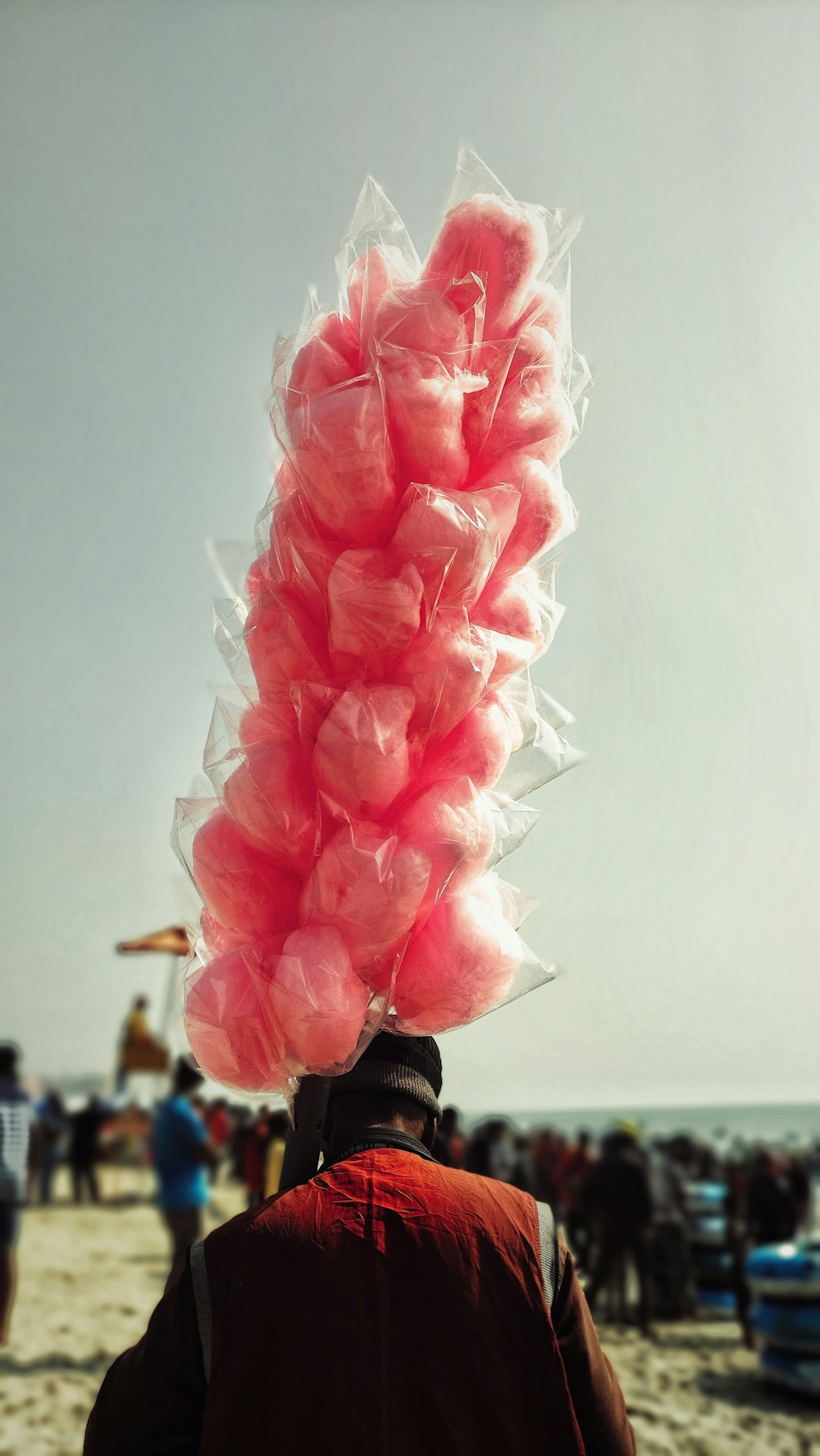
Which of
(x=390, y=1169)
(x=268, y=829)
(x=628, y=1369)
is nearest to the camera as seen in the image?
(x=390, y=1169)

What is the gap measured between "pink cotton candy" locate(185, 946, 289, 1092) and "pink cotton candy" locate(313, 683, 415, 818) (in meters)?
0.26

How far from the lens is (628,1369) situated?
240 inches

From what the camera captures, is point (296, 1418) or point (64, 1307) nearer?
point (296, 1418)

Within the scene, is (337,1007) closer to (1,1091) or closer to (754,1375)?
(1,1091)

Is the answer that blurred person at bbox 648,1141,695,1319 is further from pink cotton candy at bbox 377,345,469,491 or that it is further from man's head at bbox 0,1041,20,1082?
pink cotton candy at bbox 377,345,469,491

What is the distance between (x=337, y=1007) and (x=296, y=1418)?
44cm

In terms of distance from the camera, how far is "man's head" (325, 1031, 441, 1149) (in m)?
1.38

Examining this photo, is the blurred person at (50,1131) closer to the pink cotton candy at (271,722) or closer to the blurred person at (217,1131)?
the blurred person at (217,1131)

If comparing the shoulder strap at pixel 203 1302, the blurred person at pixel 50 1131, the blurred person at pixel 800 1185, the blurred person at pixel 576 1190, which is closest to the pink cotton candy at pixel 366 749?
the shoulder strap at pixel 203 1302

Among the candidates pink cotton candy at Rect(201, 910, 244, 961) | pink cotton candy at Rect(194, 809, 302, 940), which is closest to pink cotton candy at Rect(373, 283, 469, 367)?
pink cotton candy at Rect(194, 809, 302, 940)

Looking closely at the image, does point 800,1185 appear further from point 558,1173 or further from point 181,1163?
point 181,1163

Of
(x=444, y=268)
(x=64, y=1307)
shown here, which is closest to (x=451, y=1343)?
(x=444, y=268)

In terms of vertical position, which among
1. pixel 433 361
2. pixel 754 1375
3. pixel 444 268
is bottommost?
pixel 754 1375

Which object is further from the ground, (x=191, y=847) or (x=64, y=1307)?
(x=191, y=847)
